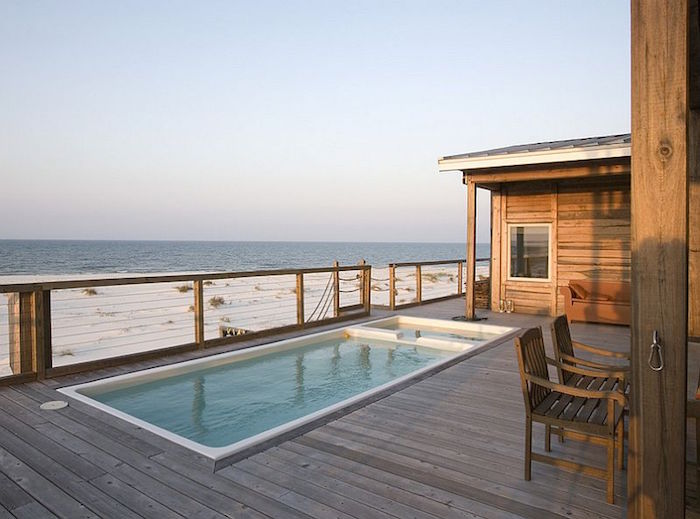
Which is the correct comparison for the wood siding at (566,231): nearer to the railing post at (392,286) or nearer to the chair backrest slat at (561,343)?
the railing post at (392,286)

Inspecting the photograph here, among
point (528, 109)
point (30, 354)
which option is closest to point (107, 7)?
point (30, 354)

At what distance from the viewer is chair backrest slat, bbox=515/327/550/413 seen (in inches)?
103

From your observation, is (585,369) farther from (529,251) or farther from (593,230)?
(529,251)

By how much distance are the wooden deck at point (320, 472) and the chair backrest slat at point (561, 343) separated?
1.42 ft

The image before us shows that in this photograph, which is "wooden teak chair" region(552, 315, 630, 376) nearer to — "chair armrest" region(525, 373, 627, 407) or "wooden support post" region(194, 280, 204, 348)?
"chair armrest" region(525, 373, 627, 407)

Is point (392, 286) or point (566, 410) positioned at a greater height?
point (392, 286)

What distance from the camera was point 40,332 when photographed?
4.48 meters

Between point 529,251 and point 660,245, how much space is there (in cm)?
734

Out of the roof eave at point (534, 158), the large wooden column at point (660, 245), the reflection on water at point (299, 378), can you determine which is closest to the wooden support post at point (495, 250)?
the roof eave at point (534, 158)

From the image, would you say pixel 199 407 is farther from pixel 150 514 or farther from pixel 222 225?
pixel 222 225

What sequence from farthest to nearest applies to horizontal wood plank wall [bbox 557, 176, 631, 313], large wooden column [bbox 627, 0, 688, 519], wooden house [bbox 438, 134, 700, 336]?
horizontal wood plank wall [bbox 557, 176, 631, 313] → wooden house [bbox 438, 134, 700, 336] → large wooden column [bbox 627, 0, 688, 519]

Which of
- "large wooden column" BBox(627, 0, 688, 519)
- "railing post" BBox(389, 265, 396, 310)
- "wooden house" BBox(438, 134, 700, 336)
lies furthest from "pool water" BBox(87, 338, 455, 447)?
"large wooden column" BBox(627, 0, 688, 519)

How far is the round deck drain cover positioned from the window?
739cm

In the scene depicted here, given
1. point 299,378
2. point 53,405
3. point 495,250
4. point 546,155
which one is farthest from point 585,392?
point 495,250
